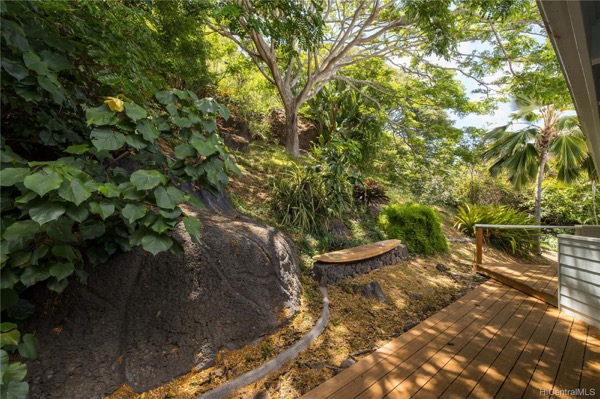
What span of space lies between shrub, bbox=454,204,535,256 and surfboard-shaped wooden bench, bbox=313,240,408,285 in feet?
14.5

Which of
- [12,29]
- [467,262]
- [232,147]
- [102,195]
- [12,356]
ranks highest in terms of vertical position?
[232,147]

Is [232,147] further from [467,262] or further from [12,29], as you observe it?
[467,262]

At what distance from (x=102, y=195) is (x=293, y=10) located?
13.6ft

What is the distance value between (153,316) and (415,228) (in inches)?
214

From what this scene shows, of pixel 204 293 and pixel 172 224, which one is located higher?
pixel 172 224

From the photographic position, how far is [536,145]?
7633 mm

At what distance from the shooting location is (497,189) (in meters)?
10.9

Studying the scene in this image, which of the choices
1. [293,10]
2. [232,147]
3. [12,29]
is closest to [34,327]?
[12,29]

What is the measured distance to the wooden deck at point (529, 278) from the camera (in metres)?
3.66

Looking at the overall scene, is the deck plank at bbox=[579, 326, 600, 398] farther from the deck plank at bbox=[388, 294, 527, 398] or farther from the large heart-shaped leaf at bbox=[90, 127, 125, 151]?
the large heart-shaped leaf at bbox=[90, 127, 125, 151]

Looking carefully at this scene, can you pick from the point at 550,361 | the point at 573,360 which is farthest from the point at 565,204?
the point at 550,361

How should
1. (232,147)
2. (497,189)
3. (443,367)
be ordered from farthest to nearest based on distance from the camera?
1. (497,189)
2. (232,147)
3. (443,367)

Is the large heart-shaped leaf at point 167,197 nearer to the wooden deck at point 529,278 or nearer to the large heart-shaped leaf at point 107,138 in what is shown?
the large heart-shaped leaf at point 107,138

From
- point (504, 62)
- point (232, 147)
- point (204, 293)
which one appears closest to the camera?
point (204, 293)
